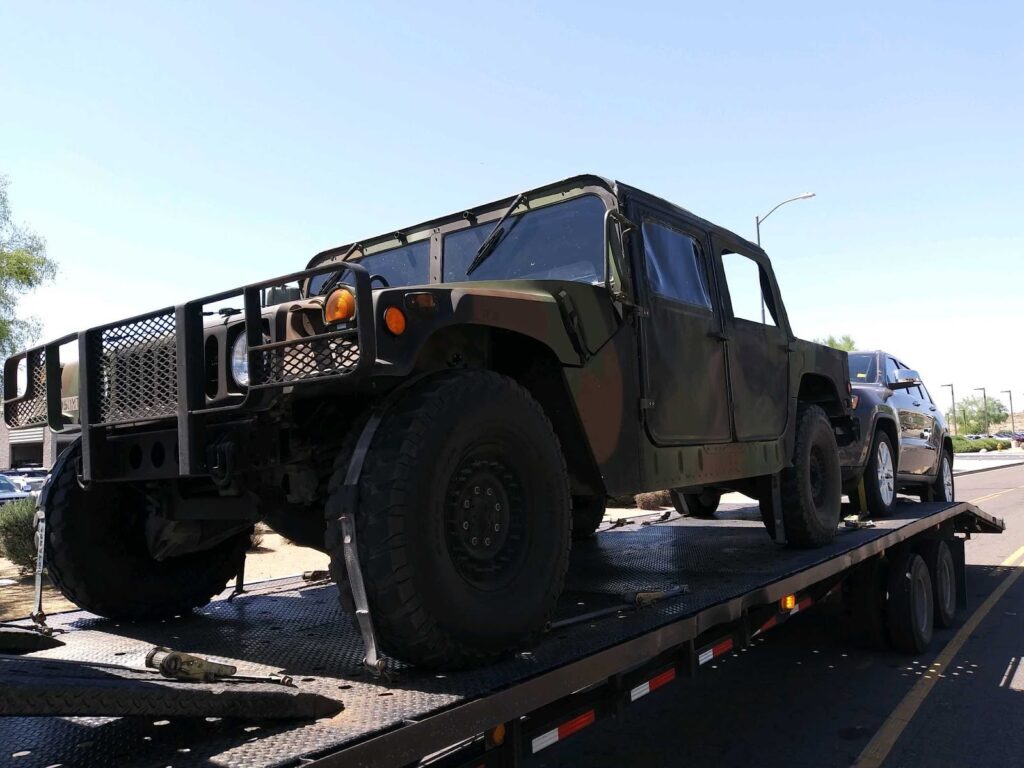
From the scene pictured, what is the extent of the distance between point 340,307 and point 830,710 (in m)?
4.20

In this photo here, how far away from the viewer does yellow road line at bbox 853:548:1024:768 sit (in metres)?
4.26

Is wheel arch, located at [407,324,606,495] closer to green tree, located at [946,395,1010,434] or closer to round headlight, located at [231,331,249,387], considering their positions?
round headlight, located at [231,331,249,387]

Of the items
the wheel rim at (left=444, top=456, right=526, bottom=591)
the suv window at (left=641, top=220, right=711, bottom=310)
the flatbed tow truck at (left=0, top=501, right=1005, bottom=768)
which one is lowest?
the flatbed tow truck at (left=0, top=501, right=1005, bottom=768)

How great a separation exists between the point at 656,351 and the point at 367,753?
7.91 feet

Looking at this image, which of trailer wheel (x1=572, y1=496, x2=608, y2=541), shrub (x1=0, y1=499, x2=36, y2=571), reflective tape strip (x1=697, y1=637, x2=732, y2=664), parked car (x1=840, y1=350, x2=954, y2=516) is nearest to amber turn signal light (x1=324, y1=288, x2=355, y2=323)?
reflective tape strip (x1=697, y1=637, x2=732, y2=664)

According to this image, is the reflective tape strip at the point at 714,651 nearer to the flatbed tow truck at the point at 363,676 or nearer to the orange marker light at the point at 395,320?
the flatbed tow truck at the point at 363,676

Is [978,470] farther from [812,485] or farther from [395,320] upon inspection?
[395,320]

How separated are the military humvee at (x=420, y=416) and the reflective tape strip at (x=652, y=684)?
67cm

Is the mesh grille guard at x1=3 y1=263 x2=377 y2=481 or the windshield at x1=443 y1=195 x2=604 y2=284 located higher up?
the windshield at x1=443 y1=195 x2=604 y2=284

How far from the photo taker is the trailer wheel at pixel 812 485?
5.20 metres

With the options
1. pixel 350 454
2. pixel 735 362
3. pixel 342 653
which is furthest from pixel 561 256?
pixel 342 653

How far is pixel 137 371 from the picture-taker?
9.39ft

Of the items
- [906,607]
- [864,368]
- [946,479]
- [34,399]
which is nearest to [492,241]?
[34,399]

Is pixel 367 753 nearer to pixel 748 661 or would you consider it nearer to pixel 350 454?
pixel 350 454
